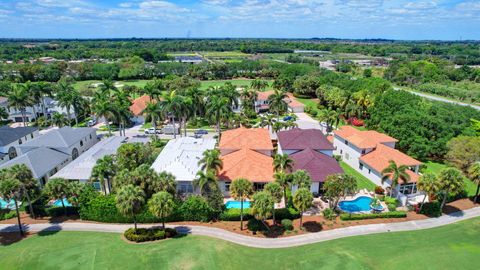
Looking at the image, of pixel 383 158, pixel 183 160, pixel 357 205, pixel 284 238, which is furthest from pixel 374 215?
pixel 183 160

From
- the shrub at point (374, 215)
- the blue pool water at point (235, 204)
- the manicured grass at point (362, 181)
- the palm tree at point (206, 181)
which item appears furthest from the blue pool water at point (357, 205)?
the palm tree at point (206, 181)

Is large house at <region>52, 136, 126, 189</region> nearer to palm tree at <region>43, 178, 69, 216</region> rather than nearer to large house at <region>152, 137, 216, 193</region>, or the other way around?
palm tree at <region>43, 178, 69, 216</region>

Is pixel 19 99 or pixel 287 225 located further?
pixel 19 99

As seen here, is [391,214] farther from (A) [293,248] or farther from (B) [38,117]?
(B) [38,117]

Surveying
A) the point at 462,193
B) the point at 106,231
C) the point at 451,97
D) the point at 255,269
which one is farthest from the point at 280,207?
the point at 451,97

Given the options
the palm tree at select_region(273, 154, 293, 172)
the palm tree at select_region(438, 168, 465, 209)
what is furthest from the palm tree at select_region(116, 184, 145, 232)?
the palm tree at select_region(438, 168, 465, 209)

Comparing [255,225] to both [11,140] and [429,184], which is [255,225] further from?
[11,140]
